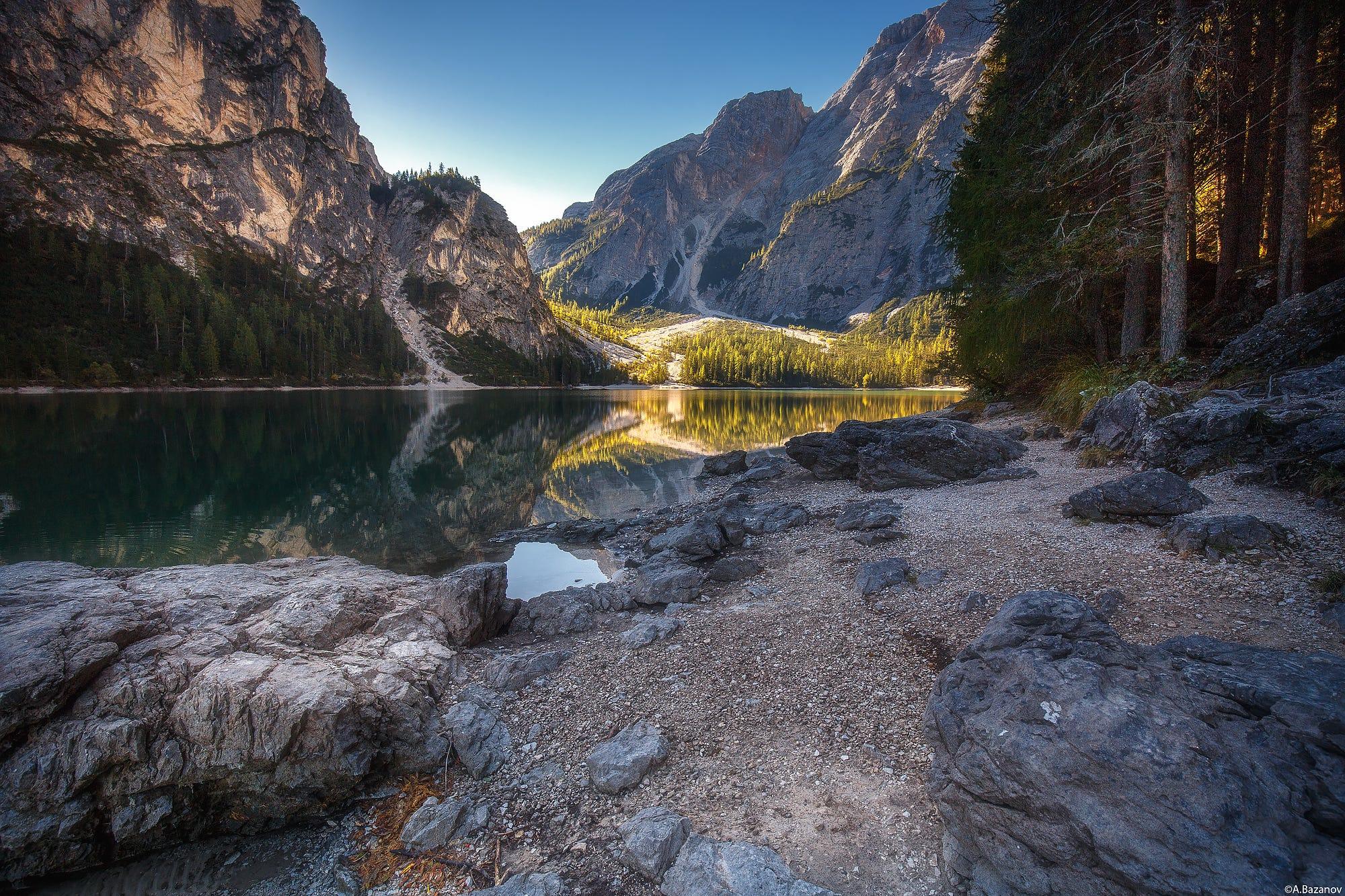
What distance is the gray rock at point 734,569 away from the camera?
32.9 ft

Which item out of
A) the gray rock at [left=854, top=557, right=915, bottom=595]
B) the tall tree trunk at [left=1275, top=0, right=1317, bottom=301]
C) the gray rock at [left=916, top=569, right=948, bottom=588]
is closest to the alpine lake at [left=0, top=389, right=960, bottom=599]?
the gray rock at [left=854, top=557, right=915, bottom=595]

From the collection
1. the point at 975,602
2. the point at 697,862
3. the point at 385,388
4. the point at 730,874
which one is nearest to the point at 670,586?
the point at 975,602

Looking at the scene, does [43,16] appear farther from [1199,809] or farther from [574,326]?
[1199,809]

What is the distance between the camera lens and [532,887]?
4086mm

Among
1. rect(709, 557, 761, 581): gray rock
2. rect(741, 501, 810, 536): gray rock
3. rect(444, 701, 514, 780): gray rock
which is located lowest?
rect(444, 701, 514, 780): gray rock

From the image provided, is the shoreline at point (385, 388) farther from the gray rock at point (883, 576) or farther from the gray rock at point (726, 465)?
the gray rock at point (883, 576)

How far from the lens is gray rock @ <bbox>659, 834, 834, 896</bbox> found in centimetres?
373

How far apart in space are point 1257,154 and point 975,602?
59.8 feet

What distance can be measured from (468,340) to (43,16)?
99.5 m

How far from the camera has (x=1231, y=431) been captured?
27.1 ft

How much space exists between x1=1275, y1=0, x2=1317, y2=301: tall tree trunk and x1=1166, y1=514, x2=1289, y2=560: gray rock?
419 inches

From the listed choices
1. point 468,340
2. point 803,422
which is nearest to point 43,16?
point 468,340

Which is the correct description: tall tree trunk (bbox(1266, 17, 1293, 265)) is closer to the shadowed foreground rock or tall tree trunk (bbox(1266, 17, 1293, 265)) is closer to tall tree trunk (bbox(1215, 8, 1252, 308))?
tall tree trunk (bbox(1215, 8, 1252, 308))

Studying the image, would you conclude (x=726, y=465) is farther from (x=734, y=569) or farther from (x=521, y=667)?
(x=521, y=667)
